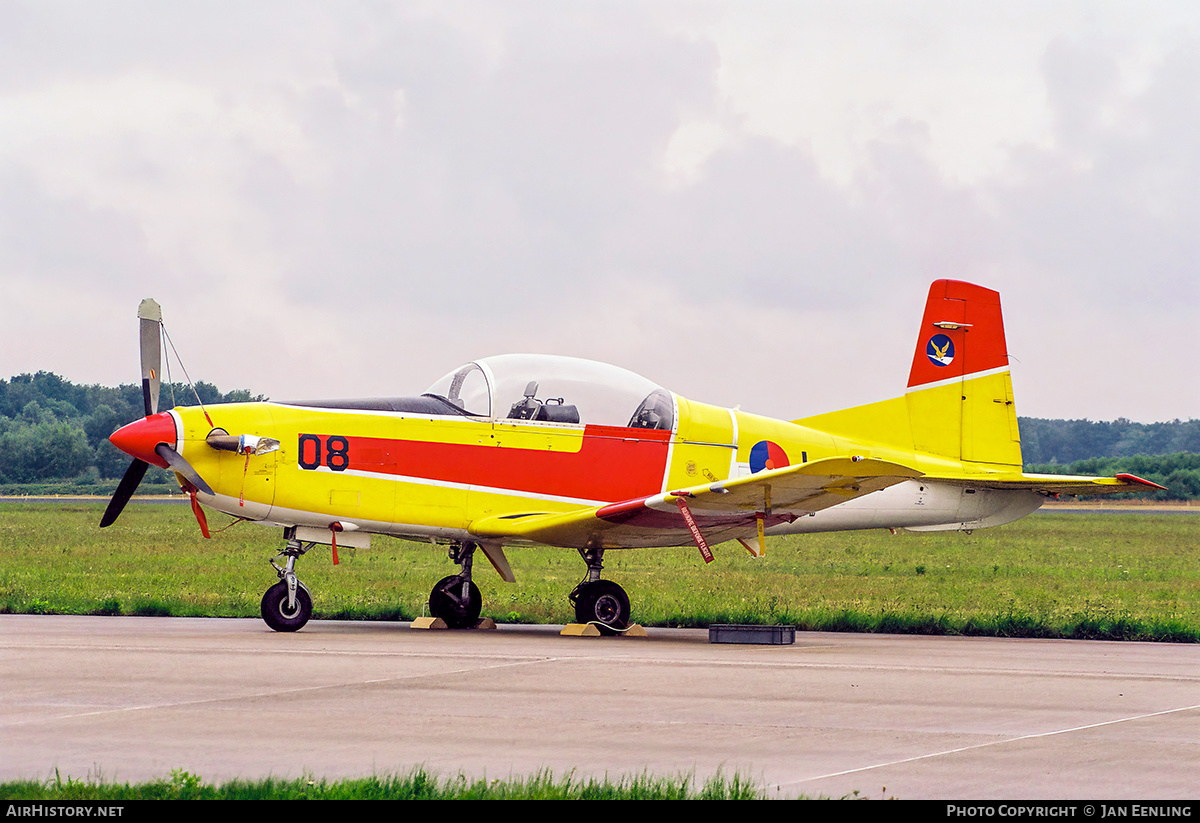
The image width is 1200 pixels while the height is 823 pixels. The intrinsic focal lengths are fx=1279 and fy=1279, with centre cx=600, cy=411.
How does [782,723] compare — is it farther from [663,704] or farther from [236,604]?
[236,604]

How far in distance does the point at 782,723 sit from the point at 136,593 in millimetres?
12410

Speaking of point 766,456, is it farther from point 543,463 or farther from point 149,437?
point 149,437

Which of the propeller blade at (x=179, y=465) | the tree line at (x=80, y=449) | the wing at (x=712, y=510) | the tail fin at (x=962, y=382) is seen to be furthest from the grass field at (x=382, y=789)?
the tree line at (x=80, y=449)

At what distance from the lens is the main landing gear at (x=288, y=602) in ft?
42.0

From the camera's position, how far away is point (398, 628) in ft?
46.0

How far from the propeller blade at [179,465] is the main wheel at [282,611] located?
1243 mm

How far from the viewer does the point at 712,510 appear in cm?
1331

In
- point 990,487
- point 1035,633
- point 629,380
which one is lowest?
point 1035,633

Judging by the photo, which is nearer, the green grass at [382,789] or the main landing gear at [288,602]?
the green grass at [382,789]

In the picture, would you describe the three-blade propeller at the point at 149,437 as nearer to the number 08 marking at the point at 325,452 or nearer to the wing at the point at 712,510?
the number 08 marking at the point at 325,452

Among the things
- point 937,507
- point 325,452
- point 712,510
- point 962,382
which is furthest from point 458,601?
point 962,382

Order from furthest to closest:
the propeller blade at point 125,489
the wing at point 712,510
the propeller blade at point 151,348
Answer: the propeller blade at point 151,348, the propeller blade at point 125,489, the wing at point 712,510

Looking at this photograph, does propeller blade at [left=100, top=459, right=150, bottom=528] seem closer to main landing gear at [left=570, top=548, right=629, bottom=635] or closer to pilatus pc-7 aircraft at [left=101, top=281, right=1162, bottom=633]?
pilatus pc-7 aircraft at [left=101, top=281, right=1162, bottom=633]

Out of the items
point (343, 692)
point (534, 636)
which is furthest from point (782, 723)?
point (534, 636)
